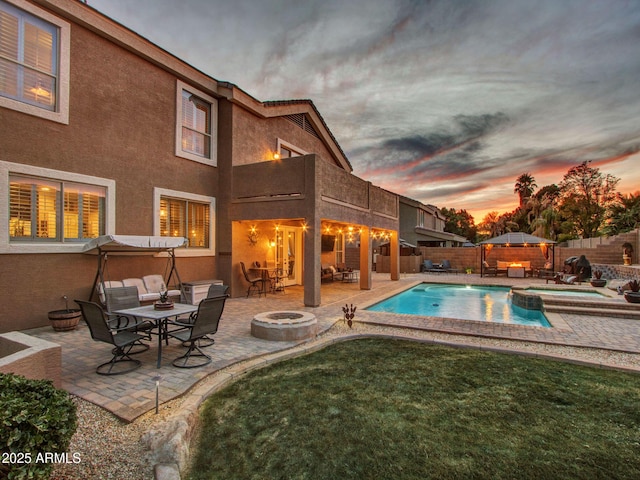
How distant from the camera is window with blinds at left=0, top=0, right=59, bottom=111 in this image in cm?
703

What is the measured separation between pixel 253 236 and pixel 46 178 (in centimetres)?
654

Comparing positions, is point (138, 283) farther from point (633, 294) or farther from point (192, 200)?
point (633, 294)

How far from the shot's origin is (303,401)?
167 inches

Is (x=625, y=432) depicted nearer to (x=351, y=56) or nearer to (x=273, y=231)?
(x=273, y=231)

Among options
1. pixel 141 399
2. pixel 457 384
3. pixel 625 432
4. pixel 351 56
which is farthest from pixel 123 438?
pixel 351 56

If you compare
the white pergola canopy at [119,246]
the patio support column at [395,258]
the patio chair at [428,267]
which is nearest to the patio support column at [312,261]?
the white pergola canopy at [119,246]

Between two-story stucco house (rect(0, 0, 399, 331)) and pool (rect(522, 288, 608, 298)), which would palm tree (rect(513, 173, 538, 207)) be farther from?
two-story stucco house (rect(0, 0, 399, 331))

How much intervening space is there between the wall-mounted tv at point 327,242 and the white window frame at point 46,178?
35.5 ft

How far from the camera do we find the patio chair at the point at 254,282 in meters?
12.0

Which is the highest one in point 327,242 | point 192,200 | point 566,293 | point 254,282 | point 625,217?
point 625,217

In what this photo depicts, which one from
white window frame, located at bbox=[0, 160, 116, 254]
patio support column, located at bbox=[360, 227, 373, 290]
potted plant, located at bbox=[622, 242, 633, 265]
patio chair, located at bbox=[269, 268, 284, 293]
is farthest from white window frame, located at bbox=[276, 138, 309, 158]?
potted plant, located at bbox=[622, 242, 633, 265]

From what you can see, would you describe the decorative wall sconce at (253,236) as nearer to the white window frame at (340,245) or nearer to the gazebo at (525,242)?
the white window frame at (340,245)

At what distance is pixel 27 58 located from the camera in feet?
24.0

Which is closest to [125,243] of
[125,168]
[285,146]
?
[125,168]
